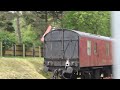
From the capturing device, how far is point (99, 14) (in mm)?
18938

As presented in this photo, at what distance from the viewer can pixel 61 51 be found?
1420 centimetres

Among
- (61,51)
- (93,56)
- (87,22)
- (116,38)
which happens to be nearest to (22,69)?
(61,51)

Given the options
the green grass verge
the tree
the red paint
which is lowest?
the green grass verge

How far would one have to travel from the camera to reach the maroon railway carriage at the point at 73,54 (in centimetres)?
1356

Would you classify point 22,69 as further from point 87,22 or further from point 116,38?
point 116,38

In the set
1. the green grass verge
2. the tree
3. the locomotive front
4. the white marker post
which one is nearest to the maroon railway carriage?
the locomotive front

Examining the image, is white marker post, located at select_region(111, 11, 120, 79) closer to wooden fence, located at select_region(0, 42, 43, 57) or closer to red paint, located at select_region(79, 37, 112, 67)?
red paint, located at select_region(79, 37, 112, 67)

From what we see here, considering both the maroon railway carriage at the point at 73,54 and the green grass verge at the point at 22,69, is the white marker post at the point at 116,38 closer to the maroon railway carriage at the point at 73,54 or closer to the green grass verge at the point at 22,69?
the maroon railway carriage at the point at 73,54

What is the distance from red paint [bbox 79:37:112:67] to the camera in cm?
1362

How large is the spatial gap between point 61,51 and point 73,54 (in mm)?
565
